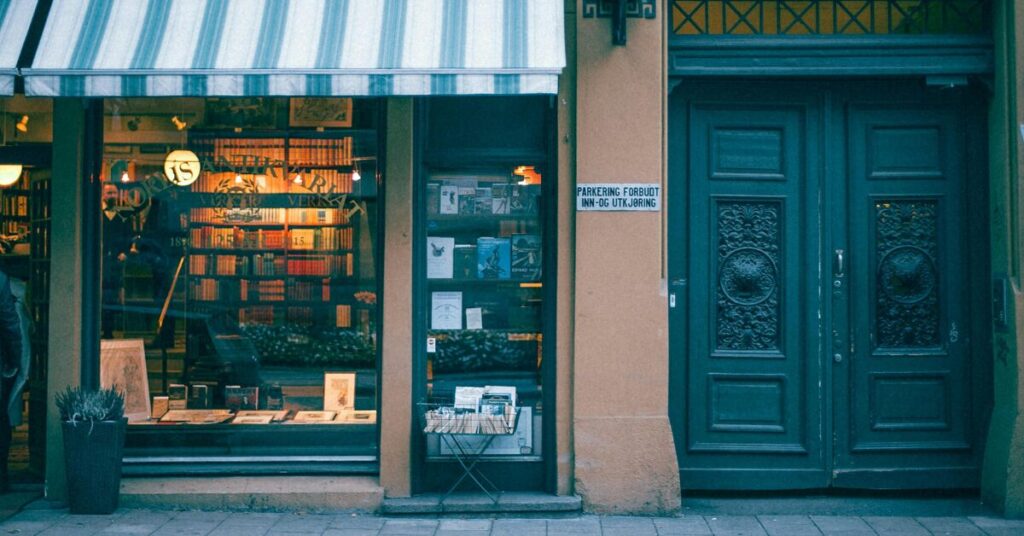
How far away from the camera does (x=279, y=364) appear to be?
322 inches

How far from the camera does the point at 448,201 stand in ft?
26.1

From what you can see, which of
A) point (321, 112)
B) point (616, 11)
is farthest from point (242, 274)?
point (616, 11)

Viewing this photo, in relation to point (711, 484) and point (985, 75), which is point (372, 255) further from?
point (985, 75)

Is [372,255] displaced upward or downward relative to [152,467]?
upward

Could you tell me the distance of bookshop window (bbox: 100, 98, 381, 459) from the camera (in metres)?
8.02

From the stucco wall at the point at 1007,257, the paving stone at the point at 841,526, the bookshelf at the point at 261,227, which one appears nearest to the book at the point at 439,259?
the bookshelf at the point at 261,227

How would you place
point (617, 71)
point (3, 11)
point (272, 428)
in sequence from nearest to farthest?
point (3, 11) → point (617, 71) → point (272, 428)

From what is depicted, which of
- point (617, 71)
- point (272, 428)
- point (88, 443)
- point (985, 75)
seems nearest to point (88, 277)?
point (88, 443)

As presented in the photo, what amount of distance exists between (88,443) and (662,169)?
466 cm

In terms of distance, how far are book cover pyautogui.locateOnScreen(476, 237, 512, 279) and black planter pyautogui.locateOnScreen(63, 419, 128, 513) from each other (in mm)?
2900

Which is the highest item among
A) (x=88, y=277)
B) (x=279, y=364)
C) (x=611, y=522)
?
(x=88, y=277)

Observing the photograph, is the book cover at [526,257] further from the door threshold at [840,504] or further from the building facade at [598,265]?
the door threshold at [840,504]

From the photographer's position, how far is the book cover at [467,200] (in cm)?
795

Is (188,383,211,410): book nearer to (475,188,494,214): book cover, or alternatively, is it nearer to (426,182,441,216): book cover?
(426,182,441,216): book cover
